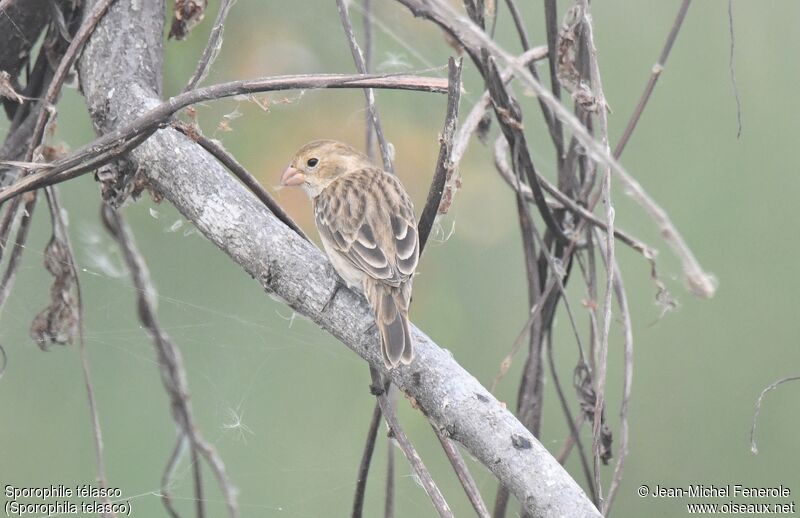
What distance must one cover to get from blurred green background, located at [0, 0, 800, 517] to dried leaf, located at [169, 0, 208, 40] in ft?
2.32

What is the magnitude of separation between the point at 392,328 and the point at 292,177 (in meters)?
1.48

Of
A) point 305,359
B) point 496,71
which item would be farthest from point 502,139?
point 305,359

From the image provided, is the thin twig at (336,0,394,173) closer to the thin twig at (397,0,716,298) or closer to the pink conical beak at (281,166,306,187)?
the thin twig at (397,0,716,298)

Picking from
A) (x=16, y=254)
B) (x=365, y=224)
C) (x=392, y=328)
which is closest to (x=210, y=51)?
(x=392, y=328)

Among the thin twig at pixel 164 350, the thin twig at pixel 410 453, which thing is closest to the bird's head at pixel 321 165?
the thin twig at pixel 164 350

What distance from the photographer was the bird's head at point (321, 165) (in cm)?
315

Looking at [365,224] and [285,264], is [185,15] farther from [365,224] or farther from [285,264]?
[365,224]

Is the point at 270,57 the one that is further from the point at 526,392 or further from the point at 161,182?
the point at 526,392

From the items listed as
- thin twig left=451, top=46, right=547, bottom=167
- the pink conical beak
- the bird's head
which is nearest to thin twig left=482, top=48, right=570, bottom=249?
thin twig left=451, top=46, right=547, bottom=167

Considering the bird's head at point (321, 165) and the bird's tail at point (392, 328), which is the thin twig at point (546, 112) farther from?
the bird's head at point (321, 165)

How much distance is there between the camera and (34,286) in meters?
2.71

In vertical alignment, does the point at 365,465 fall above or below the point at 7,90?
below

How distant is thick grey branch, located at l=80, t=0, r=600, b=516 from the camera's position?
5.07 feet

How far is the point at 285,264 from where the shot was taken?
1813 mm
